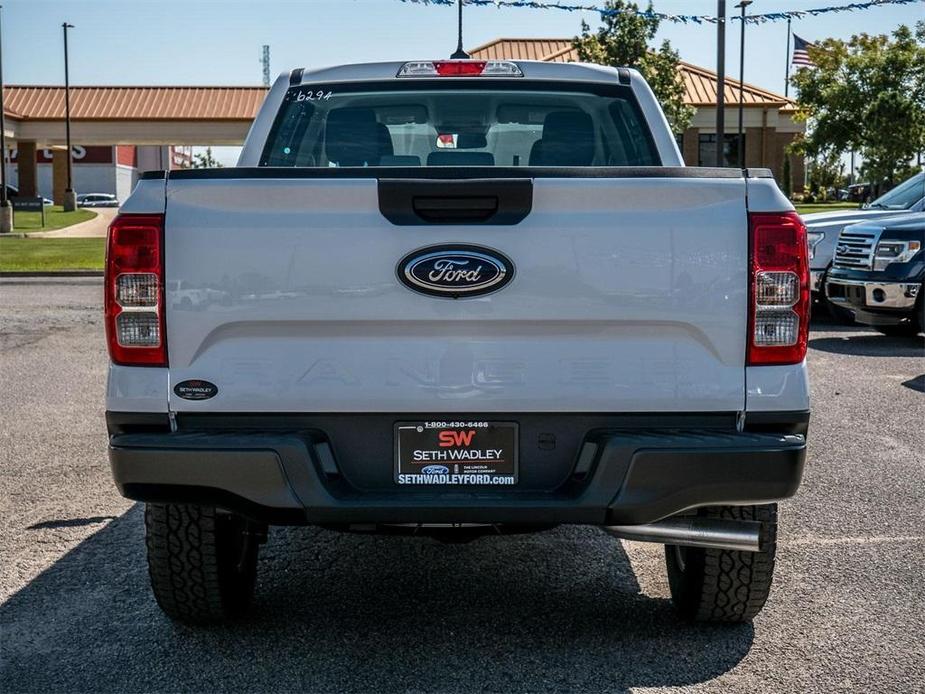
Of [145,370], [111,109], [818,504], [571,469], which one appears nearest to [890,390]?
[818,504]

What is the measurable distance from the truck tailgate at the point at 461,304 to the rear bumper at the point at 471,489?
11cm

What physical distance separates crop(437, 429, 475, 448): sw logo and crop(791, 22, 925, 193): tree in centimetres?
4065

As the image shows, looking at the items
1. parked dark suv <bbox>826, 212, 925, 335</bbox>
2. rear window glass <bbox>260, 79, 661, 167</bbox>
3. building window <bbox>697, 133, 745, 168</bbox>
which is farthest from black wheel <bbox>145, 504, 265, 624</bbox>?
building window <bbox>697, 133, 745, 168</bbox>

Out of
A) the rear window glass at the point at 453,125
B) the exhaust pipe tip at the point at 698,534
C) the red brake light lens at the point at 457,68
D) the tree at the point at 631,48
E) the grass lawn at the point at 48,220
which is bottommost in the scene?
the grass lawn at the point at 48,220

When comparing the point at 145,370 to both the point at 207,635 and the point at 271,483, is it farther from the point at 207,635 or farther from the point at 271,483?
the point at 207,635

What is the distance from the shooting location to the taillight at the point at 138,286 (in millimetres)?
3596

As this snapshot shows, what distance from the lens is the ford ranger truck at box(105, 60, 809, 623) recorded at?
3.58m

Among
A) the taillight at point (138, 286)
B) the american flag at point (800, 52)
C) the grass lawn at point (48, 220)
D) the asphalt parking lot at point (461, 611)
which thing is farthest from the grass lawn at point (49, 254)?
the american flag at point (800, 52)

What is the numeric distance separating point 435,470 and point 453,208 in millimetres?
764

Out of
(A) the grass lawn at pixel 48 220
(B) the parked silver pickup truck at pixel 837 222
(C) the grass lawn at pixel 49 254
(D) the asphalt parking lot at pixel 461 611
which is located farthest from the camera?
(A) the grass lawn at pixel 48 220

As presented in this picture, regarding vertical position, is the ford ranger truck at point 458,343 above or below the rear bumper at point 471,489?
above

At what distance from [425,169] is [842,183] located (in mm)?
85462

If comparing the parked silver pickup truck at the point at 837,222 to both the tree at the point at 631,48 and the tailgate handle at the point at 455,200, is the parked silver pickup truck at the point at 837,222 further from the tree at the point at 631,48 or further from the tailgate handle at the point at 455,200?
the tree at the point at 631,48

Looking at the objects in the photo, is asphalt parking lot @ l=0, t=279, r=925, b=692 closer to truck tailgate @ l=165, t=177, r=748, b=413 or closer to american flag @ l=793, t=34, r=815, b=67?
truck tailgate @ l=165, t=177, r=748, b=413
